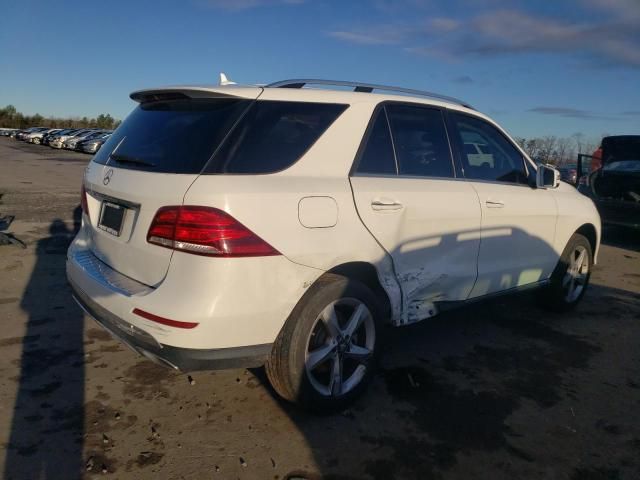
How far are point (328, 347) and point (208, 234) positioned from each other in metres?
1.02

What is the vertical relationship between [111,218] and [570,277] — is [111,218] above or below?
above

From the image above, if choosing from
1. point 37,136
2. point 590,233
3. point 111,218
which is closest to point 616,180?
point 590,233

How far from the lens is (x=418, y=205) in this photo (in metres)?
3.25

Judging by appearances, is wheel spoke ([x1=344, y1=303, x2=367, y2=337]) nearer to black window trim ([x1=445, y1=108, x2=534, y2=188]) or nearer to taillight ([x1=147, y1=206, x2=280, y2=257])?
taillight ([x1=147, y1=206, x2=280, y2=257])

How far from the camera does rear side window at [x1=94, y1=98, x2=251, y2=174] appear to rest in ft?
8.54

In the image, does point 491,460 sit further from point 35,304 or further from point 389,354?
point 35,304

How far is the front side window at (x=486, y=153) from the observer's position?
386 centimetres

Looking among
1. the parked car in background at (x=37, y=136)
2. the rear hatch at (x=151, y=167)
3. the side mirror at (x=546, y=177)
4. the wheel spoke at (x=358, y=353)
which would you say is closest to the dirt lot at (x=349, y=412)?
the wheel spoke at (x=358, y=353)

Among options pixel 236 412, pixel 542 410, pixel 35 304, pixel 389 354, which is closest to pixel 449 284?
pixel 389 354

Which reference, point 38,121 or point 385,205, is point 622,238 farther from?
point 38,121

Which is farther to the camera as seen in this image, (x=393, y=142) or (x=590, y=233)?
(x=590, y=233)

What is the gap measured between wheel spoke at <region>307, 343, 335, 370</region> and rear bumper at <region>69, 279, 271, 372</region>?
0.97ft

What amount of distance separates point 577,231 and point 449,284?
7.18 feet

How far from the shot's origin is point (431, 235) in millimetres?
3365
